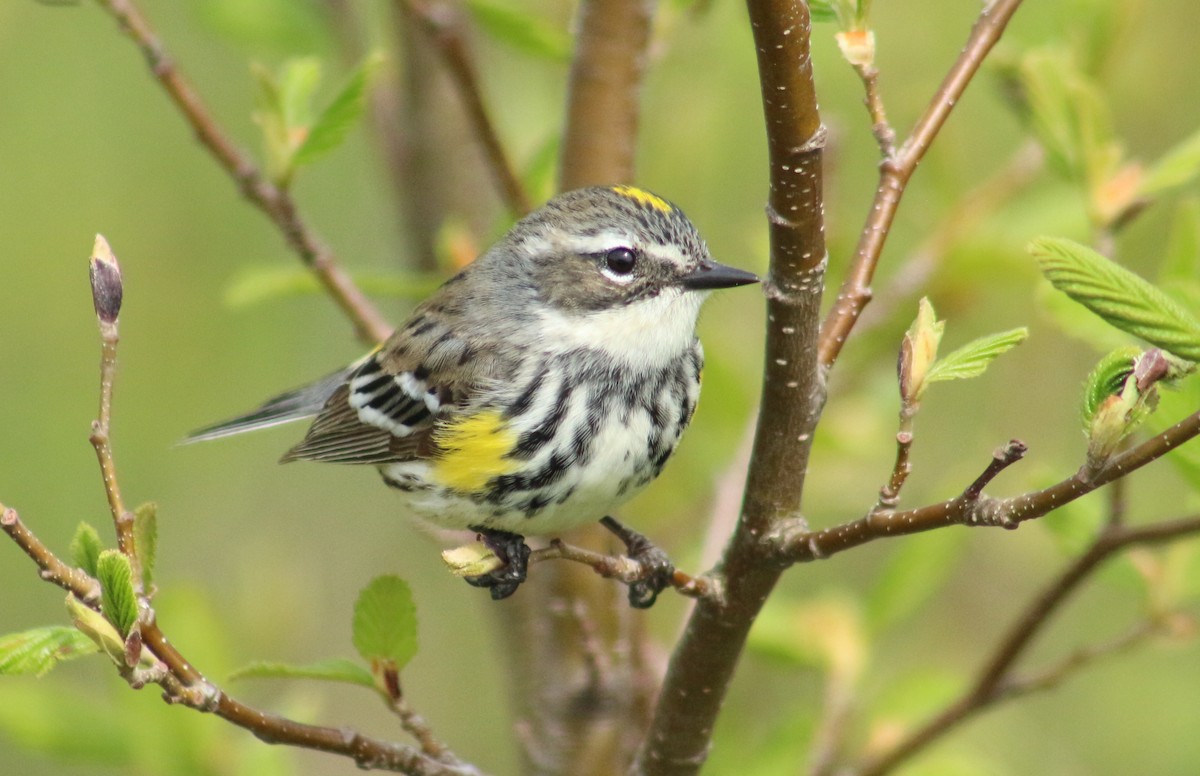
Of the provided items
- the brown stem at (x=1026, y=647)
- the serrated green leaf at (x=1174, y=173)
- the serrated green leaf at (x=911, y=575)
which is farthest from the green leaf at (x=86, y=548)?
the serrated green leaf at (x=1174, y=173)

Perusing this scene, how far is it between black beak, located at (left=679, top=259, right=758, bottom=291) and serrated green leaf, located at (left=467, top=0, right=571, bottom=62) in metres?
0.85

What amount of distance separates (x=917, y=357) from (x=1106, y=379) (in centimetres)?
29

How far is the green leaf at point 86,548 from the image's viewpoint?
208 centimetres

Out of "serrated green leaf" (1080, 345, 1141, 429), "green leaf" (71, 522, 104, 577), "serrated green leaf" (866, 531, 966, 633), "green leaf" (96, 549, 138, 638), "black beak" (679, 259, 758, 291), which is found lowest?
"green leaf" (96, 549, 138, 638)

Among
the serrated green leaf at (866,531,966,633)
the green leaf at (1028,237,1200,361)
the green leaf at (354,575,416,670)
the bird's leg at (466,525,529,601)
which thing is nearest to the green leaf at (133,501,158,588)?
the green leaf at (354,575,416,670)

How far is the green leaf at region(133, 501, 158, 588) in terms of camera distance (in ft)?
6.87

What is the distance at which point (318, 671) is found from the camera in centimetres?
244

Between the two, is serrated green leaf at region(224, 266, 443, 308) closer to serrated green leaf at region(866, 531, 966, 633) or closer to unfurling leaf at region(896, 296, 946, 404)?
serrated green leaf at region(866, 531, 966, 633)

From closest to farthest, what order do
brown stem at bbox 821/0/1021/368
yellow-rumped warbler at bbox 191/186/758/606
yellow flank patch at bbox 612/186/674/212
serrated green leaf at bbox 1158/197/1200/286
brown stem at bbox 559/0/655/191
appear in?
brown stem at bbox 821/0/1021/368 < serrated green leaf at bbox 1158/197/1200/286 < yellow-rumped warbler at bbox 191/186/758/606 < yellow flank patch at bbox 612/186/674/212 < brown stem at bbox 559/0/655/191

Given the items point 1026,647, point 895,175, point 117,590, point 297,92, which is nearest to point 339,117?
point 297,92

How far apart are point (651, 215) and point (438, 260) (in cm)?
140

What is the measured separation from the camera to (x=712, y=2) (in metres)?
3.88

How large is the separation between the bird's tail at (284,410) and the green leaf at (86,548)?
7.86 feet

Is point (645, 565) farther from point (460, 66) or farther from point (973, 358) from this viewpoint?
point (460, 66)
